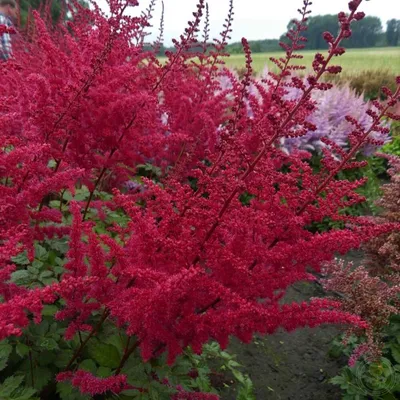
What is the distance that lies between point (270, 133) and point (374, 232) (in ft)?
2.13

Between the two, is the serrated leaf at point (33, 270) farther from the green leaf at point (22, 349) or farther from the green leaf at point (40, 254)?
the green leaf at point (22, 349)

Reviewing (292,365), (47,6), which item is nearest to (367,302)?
(292,365)

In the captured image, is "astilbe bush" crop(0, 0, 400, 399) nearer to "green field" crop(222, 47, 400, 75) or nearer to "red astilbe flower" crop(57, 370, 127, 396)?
"red astilbe flower" crop(57, 370, 127, 396)

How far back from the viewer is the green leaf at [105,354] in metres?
2.33

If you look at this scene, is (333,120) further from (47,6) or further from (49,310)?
(49,310)

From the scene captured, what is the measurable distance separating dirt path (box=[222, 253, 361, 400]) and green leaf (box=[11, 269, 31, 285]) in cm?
207

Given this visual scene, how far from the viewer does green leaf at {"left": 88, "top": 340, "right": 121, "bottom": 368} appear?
7.65 feet

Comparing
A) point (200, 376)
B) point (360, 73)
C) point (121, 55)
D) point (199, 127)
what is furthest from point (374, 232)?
point (360, 73)

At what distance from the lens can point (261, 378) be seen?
4.02m

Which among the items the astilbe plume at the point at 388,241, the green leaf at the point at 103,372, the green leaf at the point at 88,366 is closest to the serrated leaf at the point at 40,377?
the green leaf at the point at 88,366

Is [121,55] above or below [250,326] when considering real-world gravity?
above

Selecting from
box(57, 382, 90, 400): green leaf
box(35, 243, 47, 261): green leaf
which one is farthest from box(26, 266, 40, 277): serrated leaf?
box(57, 382, 90, 400): green leaf

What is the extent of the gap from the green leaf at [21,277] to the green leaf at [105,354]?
1.69 ft

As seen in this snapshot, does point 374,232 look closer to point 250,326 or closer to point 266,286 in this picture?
point 266,286
